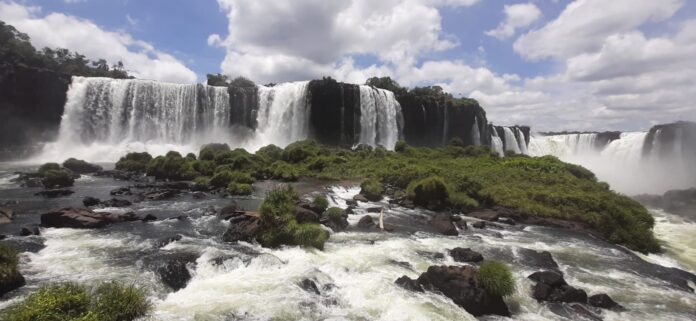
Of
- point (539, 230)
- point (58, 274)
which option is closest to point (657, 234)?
point (539, 230)

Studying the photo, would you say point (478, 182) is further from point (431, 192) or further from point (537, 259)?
point (537, 259)

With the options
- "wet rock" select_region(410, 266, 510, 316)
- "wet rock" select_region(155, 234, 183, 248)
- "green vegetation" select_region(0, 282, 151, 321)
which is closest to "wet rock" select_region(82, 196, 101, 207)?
"wet rock" select_region(155, 234, 183, 248)

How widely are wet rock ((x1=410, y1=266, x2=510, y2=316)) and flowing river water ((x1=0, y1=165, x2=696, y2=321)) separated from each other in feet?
0.88

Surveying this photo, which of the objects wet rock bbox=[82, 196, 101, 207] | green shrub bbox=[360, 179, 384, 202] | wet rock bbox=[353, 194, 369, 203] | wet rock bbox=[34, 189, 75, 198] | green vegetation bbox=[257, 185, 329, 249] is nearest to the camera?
green vegetation bbox=[257, 185, 329, 249]

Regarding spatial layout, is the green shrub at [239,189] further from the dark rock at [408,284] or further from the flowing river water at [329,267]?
the dark rock at [408,284]

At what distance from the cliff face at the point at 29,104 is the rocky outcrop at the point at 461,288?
61.2 m

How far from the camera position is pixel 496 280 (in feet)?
36.7

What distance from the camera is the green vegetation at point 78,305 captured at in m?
7.50

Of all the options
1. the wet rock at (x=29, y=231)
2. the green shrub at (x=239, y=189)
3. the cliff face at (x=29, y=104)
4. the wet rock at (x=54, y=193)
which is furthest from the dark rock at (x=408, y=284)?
the cliff face at (x=29, y=104)

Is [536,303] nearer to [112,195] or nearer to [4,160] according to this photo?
[112,195]

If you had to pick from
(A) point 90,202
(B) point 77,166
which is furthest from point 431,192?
(B) point 77,166

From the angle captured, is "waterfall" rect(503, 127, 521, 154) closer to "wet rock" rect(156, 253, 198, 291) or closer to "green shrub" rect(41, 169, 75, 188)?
"green shrub" rect(41, 169, 75, 188)

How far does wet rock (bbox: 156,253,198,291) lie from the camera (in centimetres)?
1162

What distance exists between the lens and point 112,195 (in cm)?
2544
